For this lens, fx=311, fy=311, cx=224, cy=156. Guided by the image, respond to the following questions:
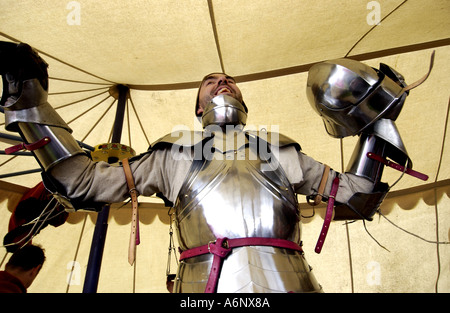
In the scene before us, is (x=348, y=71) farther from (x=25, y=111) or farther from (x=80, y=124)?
(x=80, y=124)

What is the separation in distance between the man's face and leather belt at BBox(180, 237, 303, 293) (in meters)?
0.69

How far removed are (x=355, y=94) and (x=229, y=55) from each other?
1.15 metres

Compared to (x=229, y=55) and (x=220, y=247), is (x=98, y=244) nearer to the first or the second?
(x=220, y=247)

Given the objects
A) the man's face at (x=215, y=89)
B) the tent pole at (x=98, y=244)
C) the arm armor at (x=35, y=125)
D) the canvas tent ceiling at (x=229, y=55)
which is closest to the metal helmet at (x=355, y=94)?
the man's face at (x=215, y=89)

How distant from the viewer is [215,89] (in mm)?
1442

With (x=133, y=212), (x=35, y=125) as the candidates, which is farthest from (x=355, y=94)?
(x=35, y=125)

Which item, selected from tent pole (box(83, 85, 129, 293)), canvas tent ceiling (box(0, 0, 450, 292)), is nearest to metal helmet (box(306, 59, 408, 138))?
canvas tent ceiling (box(0, 0, 450, 292))

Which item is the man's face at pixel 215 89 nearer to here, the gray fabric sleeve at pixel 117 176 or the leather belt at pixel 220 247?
the gray fabric sleeve at pixel 117 176

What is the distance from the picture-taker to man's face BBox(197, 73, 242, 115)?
142cm

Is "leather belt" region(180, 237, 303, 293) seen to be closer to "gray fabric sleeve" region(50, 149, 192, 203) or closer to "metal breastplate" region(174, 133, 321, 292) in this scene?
"metal breastplate" region(174, 133, 321, 292)

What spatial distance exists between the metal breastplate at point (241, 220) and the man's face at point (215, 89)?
31cm

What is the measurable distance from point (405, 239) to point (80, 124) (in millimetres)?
3061

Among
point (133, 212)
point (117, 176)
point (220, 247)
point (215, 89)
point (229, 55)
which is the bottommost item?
point (220, 247)
